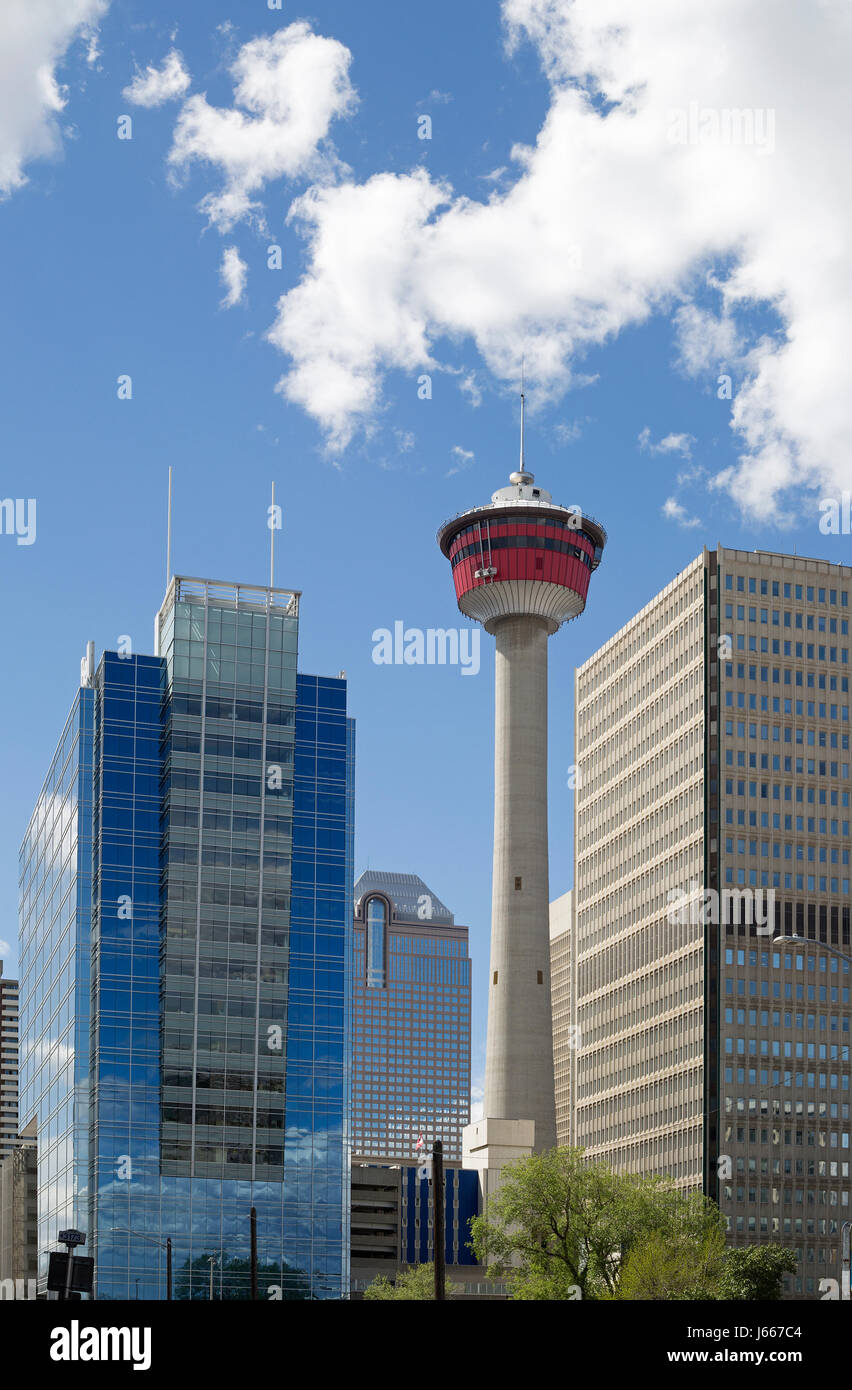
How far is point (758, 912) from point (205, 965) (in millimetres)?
59350

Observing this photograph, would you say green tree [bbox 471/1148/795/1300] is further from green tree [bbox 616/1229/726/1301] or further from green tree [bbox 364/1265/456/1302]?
green tree [bbox 364/1265/456/1302]

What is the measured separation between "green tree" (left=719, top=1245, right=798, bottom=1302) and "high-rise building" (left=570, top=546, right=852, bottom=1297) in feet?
229

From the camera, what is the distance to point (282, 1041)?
166625 mm

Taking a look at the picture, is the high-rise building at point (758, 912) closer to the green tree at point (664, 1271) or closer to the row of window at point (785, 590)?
the row of window at point (785, 590)

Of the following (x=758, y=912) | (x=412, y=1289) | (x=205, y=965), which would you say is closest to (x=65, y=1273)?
(x=412, y=1289)

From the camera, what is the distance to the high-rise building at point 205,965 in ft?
521

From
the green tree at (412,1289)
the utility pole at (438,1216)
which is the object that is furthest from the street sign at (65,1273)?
the green tree at (412,1289)

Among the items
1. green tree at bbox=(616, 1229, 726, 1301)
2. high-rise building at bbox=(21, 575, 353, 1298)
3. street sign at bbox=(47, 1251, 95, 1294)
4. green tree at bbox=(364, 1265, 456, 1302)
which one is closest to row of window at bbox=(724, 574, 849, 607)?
high-rise building at bbox=(21, 575, 353, 1298)

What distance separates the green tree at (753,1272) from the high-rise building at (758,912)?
69877 millimetres

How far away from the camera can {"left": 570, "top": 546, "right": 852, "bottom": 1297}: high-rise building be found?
181250mm

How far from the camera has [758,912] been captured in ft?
609
